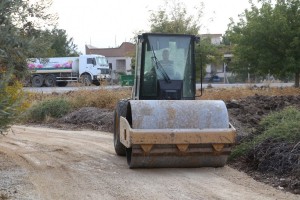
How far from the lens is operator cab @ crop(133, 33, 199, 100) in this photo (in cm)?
1062

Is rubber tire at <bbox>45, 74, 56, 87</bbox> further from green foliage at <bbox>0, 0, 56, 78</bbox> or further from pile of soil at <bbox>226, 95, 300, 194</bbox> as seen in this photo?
green foliage at <bbox>0, 0, 56, 78</bbox>

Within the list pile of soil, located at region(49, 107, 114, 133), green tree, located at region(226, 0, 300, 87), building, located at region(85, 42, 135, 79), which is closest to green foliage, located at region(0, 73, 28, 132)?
pile of soil, located at region(49, 107, 114, 133)

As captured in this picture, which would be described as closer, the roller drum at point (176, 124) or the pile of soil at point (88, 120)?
the roller drum at point (176, 124)

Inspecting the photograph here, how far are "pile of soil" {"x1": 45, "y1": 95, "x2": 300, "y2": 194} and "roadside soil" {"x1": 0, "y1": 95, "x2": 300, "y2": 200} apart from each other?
3cm

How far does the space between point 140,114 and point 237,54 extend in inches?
682

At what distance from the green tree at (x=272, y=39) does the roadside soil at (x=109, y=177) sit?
34.6 ft

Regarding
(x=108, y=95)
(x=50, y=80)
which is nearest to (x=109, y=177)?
(x=108, y=95)

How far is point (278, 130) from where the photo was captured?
33.1 ft

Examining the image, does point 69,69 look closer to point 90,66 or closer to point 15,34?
point 90,66

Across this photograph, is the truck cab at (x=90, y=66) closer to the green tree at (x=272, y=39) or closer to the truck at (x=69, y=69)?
the truck at (x=69, y=69)

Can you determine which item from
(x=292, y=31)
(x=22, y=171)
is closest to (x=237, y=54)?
(x=292, y=31)

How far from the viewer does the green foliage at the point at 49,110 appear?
20.8 metres

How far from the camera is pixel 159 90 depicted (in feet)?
34.8

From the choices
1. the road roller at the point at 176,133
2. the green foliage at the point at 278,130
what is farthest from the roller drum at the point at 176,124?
the green foliage at the point at 278,130
